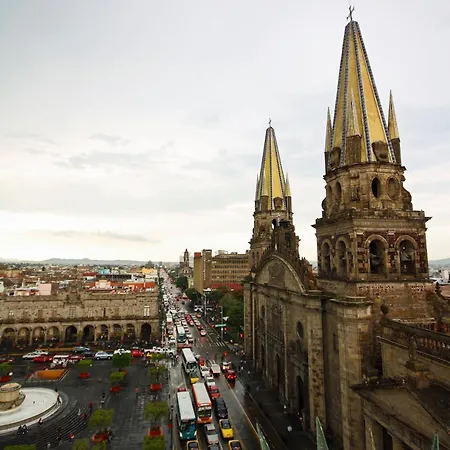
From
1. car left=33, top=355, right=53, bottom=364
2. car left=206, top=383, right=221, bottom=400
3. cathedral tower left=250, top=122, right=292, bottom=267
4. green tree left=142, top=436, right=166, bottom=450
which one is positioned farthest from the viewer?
car left=33, top=355, right=53, bottom=364

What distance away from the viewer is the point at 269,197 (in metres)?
59.5

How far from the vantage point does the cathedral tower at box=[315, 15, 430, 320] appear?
28.5 meters

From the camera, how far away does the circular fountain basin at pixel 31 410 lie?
36.4m

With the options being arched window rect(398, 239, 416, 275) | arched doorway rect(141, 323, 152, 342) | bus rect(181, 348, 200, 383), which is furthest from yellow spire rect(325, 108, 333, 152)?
arched doorway rect(141, 323, 152, 342)

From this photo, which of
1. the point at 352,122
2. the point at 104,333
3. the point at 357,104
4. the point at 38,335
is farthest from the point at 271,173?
the point at 38,335

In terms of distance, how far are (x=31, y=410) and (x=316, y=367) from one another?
2870cm

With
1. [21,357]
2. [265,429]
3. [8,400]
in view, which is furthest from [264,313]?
[21,357]

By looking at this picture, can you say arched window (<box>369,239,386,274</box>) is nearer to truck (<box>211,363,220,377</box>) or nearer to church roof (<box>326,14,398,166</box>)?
church roof (<box>326,14,398,166</box>)

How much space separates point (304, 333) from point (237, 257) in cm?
11015

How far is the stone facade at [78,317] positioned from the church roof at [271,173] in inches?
1337

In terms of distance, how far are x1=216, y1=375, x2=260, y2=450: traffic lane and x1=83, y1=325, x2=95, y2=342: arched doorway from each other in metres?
38.2

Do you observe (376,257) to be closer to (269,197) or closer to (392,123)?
(392,123)

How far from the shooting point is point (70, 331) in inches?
3056

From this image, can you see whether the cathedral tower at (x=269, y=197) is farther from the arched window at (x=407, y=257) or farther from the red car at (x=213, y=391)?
the arched window at (x=407, y=257)
